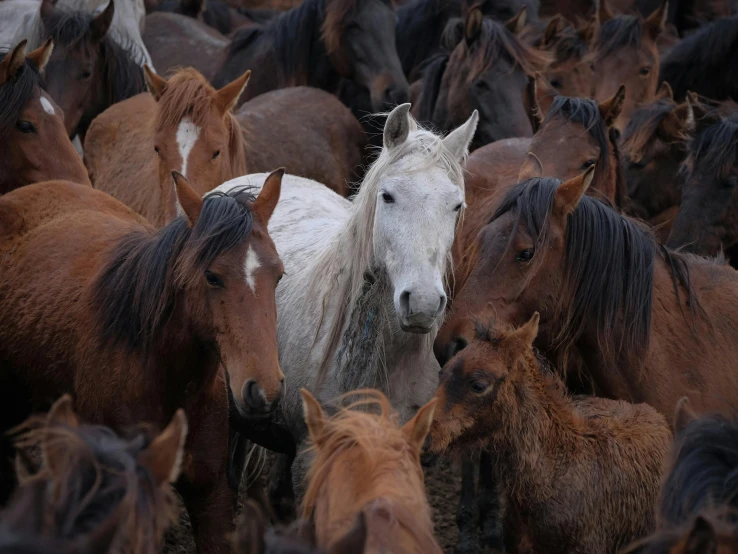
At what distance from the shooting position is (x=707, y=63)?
806cm

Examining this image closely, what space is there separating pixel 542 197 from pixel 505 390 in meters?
0.88

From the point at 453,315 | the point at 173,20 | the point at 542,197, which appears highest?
the point at 542,197

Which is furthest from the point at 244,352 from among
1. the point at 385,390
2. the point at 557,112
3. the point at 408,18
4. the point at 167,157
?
the point at 408,18

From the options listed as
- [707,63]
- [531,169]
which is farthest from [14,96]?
[707,63]

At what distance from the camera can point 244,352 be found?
325cm

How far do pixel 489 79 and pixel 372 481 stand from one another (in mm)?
4903

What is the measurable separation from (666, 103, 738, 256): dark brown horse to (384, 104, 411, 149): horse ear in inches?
88.8

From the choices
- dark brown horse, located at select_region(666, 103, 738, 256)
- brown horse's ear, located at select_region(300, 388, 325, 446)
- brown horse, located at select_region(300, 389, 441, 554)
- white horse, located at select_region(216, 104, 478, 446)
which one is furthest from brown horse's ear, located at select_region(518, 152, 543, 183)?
brown horse's ear, located at select_region(300, 388, 325, 446)

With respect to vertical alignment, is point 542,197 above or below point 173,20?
above

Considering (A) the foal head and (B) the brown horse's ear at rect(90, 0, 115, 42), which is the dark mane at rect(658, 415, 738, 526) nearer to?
(A) the foal head

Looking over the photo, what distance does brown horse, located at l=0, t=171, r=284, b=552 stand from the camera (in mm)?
3334

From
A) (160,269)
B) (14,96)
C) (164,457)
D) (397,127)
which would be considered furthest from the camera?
(14,96)

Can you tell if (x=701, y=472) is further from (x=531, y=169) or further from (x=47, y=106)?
(x=47, y=106)

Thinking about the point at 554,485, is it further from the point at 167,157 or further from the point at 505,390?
the point at 167,157
